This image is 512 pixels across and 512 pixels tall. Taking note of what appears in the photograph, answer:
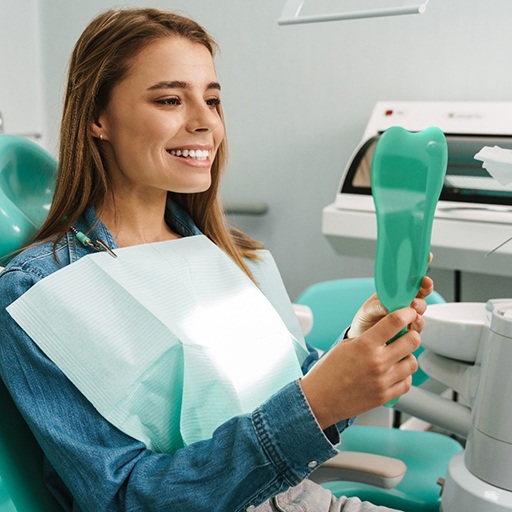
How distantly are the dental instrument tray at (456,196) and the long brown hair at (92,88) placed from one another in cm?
136

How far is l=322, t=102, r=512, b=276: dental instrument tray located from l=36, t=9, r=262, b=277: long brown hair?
1.36 meters

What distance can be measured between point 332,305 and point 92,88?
38.3 inches

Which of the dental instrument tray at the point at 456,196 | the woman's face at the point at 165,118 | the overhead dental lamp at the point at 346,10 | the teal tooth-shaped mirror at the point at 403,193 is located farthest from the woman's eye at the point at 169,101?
the dental instrument tray at the point at 456,196

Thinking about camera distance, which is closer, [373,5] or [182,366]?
[182,366]

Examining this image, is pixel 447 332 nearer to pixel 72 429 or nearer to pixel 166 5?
pixel 72 429

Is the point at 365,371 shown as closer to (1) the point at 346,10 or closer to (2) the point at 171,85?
(2) the point at 171,85

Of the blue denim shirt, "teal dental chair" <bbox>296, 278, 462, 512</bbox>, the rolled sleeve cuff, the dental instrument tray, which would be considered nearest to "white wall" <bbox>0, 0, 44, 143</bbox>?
the dental instrument tray

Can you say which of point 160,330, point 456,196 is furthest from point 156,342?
point 456,196

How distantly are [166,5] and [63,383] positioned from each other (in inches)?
111

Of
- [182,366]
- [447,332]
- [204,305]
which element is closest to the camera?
[182,366]

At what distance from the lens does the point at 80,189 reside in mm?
1106

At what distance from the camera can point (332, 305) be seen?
1892mm

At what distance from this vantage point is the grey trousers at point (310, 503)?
999 millimetres

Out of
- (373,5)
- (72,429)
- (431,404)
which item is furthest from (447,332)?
(373,5)
